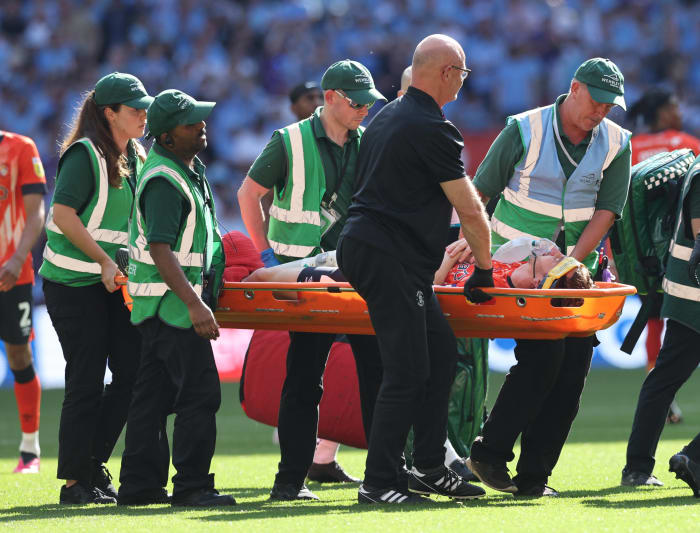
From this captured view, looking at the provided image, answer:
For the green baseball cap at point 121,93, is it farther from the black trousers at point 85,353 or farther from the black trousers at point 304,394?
the black trousers at point 304,394

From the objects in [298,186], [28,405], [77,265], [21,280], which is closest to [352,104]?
[298,186]

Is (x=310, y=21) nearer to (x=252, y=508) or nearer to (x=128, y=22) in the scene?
(x=128, y=22)

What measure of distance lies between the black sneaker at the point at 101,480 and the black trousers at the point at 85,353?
0.05m

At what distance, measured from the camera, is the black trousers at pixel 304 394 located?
6605mm

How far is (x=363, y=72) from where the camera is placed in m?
6.78

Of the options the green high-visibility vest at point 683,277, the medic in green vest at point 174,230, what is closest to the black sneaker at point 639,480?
the green high-visibility vest at point 683,277

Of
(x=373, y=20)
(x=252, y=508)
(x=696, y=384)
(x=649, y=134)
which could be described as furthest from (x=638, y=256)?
(x=373, y=20)

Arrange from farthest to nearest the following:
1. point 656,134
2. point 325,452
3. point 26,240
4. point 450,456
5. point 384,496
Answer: point 656,134 < point 26,240 < point 325,452 < point 450,456 < point 384,496

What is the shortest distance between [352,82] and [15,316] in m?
2.96

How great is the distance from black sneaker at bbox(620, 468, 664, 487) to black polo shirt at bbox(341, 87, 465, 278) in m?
1.76

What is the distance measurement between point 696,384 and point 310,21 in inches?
386

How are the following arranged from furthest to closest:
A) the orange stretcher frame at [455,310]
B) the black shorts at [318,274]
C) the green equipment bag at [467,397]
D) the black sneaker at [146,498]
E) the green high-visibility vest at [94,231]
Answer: the green equipment bag at [467,397]
the green high-visibility vest at [94,231]
the black shorts at [318,274]
the black sneaker at [146,498]
the orange stretcher frame at [455,310]

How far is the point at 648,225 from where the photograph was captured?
727cm

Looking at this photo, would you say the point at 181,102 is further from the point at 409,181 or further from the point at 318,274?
the point at 409,181
